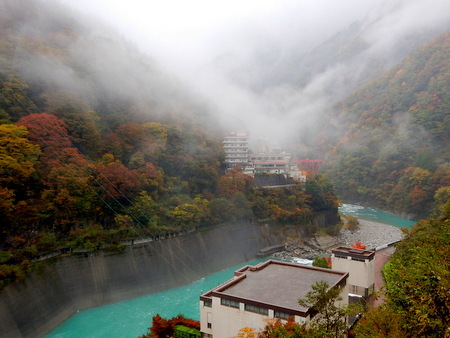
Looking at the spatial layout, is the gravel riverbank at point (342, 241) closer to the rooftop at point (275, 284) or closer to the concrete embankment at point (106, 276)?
the concrete embankment at point (106, 276)

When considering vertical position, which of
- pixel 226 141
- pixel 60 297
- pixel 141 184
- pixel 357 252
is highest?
pixel 226 141

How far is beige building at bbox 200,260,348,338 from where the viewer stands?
27.2 ft

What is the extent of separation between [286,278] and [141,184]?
421 inches

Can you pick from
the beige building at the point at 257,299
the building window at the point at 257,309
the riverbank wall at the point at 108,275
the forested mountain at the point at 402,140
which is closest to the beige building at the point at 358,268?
the beige building at the point at 257,299

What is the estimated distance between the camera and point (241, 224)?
23391mm

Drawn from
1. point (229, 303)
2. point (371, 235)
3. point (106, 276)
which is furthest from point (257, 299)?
point (371, 235)

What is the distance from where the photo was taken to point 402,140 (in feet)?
134

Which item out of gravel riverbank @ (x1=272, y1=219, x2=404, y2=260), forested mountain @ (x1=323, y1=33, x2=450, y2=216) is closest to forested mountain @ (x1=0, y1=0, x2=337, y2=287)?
gravel riverbank @ (x1=272, y1=219, x2=404, y2=260)

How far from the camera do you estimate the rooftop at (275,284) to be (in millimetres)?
8625

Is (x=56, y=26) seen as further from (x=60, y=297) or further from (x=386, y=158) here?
(x=386, y=158)

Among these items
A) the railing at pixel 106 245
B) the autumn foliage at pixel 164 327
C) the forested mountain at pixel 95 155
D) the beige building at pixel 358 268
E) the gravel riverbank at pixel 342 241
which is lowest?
the gravel riverbank at pixel 342 241

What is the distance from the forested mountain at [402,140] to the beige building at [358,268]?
62.9ft

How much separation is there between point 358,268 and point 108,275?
10156 mm

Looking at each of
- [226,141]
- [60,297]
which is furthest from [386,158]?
[60,297]
